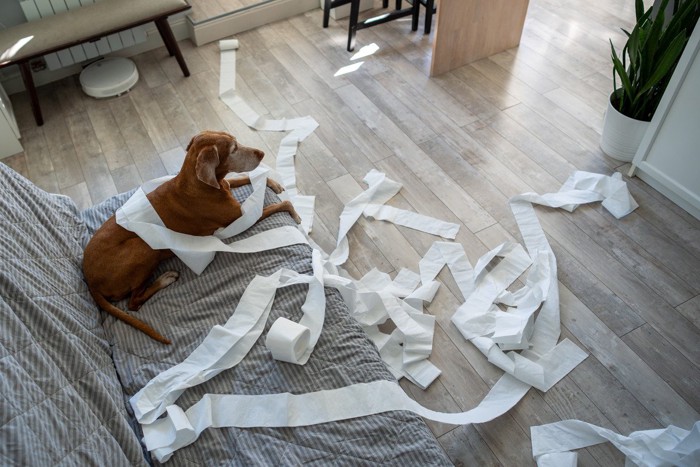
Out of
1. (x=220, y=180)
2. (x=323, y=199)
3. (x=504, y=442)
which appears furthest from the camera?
(x=323, y=199)

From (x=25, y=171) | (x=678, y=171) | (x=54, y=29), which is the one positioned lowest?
(x=25, y=171)

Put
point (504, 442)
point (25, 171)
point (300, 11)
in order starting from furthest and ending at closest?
point (300, 11), point (25, 171), point (504, 442)

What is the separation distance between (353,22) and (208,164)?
6.27 feet

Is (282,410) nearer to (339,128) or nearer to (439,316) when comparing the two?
(439,316)

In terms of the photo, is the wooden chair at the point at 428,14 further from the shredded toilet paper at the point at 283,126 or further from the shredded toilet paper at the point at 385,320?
the shredded toilet paper at the point at 385,320

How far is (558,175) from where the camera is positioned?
2.51 metres

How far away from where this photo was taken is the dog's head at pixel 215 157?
1740 mm

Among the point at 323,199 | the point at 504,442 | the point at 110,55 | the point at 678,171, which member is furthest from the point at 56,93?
the point at 678,171

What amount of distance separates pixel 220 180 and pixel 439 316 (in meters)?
0.93

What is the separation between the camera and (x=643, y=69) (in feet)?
7.49

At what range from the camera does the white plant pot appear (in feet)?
7.96

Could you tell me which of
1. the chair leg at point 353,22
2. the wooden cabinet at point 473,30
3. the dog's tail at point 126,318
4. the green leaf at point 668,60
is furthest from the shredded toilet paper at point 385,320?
the chair leg at point 353,22

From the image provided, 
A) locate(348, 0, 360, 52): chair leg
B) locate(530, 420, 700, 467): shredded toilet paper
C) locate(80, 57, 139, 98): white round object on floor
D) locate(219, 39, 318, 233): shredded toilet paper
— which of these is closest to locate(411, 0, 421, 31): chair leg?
locate(348, 0, 360, 52): chair leg

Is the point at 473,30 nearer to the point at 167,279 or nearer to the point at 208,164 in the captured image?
the point at 208,164
